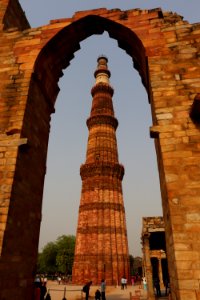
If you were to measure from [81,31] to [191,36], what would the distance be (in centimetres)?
285

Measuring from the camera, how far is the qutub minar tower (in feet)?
61.0

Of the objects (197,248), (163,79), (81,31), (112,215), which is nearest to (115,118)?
(112,215)

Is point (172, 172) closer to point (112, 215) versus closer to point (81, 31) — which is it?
point (81, 31)

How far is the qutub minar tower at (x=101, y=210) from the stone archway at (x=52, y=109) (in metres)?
14.4

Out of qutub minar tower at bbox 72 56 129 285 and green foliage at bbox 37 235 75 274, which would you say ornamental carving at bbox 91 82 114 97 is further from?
green foliage at bbox 37 235 75 274

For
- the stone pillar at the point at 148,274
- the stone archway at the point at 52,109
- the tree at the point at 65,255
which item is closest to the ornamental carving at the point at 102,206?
the stone pillar at the point at 148,274

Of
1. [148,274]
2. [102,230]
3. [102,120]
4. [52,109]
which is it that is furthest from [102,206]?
[52,109]

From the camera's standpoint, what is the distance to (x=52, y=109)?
6.93 meters

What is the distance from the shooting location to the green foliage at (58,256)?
43.1m

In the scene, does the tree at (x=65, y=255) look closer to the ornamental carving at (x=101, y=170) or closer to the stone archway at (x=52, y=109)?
the ornamental carving at (x=101, y=170)

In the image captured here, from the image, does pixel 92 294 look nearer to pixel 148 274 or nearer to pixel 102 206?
pixel 148 274

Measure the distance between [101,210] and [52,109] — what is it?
14.5m

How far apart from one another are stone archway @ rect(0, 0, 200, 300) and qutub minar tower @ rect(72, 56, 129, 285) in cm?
1444

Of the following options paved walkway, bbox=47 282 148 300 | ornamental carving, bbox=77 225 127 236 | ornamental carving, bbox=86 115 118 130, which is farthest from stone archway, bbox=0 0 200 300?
ornamental carving, bbox=86 115 118 130
